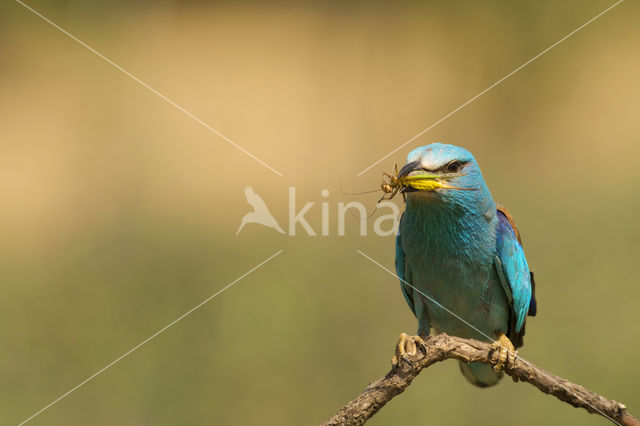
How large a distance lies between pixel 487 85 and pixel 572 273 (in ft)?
4.96

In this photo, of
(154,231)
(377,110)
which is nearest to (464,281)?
(154,231)

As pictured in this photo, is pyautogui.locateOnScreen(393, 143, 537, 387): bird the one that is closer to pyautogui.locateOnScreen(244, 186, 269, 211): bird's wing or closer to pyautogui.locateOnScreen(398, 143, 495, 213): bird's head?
pyautogui.locateOnScreen(398, 143, 495, 213): bird's head

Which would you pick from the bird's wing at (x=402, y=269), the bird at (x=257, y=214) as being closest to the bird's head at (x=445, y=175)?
the bird's wing at (x=402, y=269)

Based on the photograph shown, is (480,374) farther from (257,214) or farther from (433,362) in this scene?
(257,214)

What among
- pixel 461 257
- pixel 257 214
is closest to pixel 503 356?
pixel 461 257

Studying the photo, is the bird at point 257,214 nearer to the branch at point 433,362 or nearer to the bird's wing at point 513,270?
the bird's wing at point 513,270

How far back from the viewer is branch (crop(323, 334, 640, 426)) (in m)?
1.65

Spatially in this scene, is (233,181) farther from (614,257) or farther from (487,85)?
(614,257)

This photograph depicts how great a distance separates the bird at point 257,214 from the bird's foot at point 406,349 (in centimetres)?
219

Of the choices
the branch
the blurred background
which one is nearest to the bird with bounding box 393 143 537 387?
the branch

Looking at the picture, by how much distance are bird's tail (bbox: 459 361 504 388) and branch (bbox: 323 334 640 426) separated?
67cm

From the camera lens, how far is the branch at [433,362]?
1.65 metres

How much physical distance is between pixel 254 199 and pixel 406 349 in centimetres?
278

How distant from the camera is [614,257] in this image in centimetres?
378
